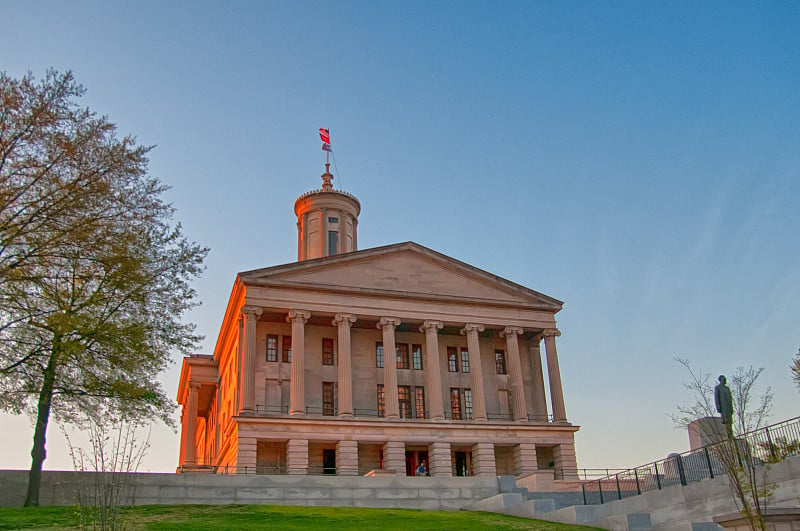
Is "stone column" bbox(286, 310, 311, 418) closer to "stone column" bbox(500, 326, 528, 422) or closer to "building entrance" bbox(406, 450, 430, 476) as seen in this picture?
"building entrance" bbox(406, 450, 430, 476)

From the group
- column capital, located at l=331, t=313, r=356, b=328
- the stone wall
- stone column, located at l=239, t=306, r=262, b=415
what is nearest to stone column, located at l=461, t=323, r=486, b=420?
column capital, located at l=331, t=313, r=356, b=328

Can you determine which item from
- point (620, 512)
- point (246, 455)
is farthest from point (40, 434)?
point (620, 512)

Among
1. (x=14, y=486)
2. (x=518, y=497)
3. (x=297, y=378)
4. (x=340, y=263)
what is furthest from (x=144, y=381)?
(x=340, y=263)

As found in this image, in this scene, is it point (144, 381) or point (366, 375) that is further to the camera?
point (366, 375)

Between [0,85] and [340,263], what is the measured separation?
27395mm

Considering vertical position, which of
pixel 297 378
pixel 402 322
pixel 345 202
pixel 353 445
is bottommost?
pixel 353 445

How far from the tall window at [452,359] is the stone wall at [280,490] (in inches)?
767

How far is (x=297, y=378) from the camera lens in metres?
45.5

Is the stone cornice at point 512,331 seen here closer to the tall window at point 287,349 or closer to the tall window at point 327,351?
the tall window at point 327,351

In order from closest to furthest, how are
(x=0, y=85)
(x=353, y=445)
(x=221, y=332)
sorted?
(x=0, y=85), (x=353, y=445), (x=221, y=332)

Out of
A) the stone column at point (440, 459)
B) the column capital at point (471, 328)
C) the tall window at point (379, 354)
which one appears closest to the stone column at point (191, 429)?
the tall window at point (379, 354)

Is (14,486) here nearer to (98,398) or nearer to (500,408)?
(98,398)

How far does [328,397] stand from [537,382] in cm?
1494

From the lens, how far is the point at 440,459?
46.0 meters
